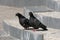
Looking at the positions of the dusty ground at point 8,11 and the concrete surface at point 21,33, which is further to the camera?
the dusty ground at point 8,11

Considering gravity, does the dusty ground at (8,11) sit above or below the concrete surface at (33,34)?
above

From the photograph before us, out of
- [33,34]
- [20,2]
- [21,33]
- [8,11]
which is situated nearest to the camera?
[33,34]

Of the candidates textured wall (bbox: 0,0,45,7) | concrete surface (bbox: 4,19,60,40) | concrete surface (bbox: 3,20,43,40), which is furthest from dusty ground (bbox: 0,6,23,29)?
concrete surface (bbox: 4,19,60,40)

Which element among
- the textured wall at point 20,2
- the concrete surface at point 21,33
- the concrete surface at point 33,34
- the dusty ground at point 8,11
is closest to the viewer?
the concrete surface at point 21,33

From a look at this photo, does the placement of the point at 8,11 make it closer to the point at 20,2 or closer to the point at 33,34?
the point at 20,2

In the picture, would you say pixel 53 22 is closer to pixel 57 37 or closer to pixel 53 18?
pixel 53 18

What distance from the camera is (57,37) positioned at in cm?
773

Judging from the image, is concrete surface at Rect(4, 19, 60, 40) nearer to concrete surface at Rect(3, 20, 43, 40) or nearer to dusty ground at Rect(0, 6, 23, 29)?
concrete surface at Rect(3, 20, 43, 40)

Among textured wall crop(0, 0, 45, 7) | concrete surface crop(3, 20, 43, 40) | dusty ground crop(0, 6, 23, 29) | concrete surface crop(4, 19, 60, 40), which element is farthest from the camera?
textured wall crop(0, 0, 45, 7)

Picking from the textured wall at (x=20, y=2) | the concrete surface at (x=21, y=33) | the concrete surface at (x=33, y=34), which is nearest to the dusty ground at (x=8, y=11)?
the textured wall at (x=20, y=2)

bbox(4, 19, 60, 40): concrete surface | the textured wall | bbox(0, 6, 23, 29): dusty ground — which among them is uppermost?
→ the textured wall

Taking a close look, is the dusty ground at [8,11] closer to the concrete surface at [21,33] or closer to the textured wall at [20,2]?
the textured wall at [20,2]

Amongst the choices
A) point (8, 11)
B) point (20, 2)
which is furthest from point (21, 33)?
point (20, 2)

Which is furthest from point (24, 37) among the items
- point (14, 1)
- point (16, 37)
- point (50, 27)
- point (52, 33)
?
point (14, 1)
